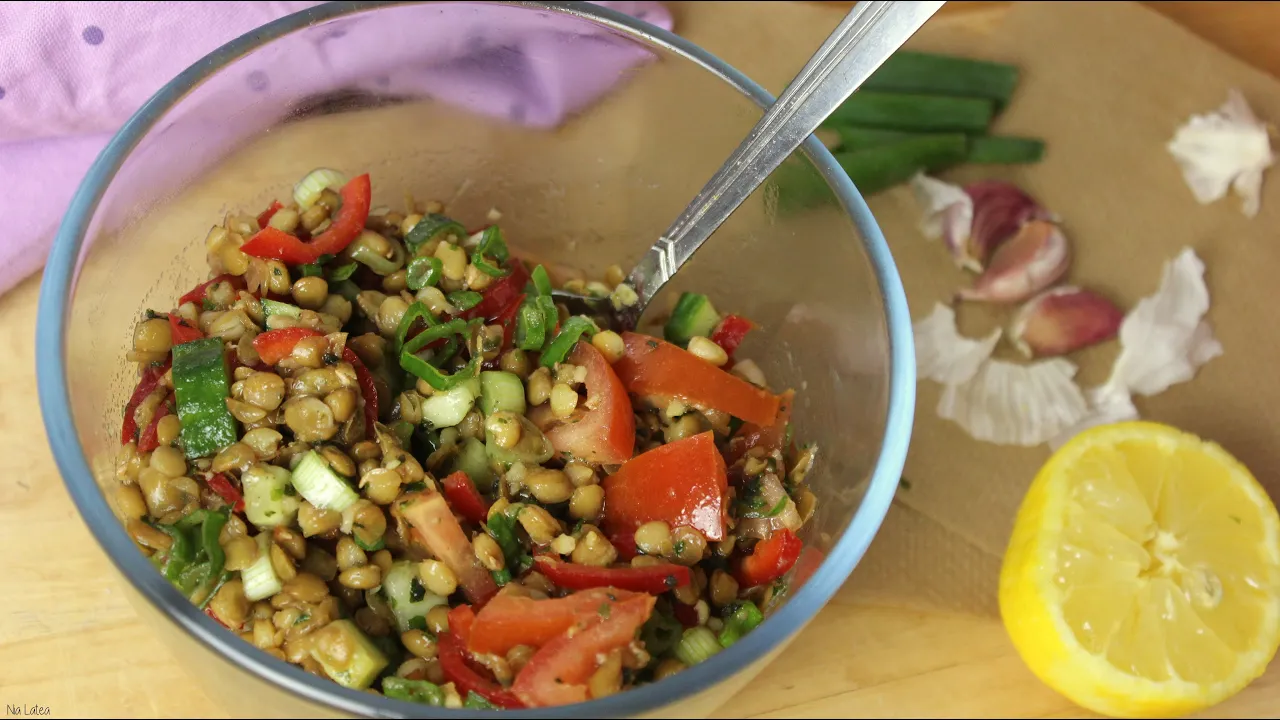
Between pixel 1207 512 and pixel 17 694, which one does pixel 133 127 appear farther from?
pixel 1207 512

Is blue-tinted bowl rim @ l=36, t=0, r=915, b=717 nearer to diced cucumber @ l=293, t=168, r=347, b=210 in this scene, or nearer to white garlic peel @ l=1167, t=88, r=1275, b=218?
diced cucumber @ l=293, t=168, r=347, b=210

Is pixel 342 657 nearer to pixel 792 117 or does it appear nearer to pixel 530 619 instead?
pixel 530 619

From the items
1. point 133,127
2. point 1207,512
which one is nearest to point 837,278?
point 1207,512

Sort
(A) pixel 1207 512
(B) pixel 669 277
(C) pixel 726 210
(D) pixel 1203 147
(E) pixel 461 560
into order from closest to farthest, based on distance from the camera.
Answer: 1. (E) pixel 461 560
2. (C) pixel 726 210
3. (B) pixel 669 277
4. (A) pixel 1207 512
5. (D) pixel 1203 147

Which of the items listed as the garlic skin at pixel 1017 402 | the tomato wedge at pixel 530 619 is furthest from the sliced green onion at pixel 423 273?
the garlic skin at pixel 1017 402

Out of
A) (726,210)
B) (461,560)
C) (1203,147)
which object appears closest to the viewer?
(461,560)

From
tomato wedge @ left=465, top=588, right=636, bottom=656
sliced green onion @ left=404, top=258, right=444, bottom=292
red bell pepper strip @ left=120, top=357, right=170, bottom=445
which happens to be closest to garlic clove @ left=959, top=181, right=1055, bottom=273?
sliced green onion @ left=404, top=258, right=444, bottom=292
